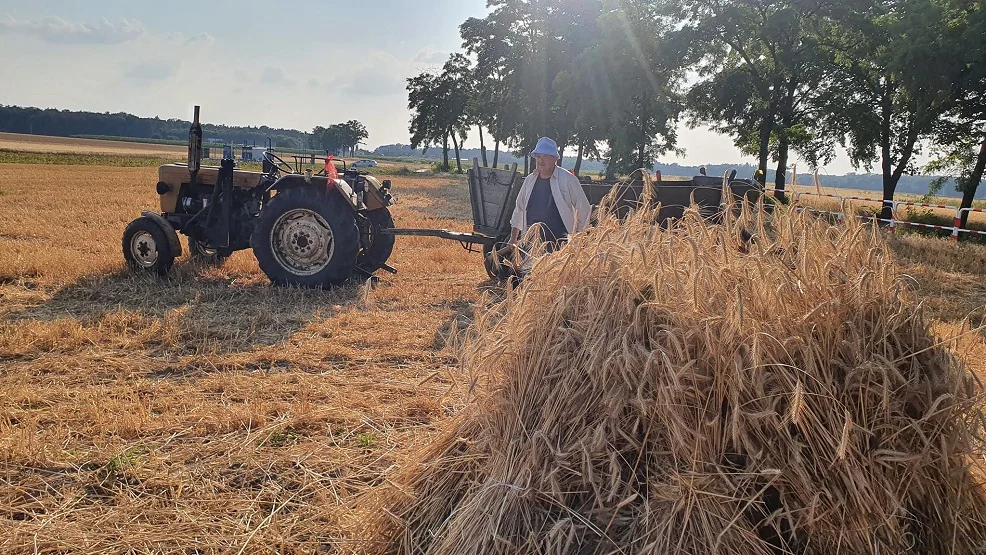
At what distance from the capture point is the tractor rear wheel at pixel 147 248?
7.32 metres

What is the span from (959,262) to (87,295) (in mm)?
12000

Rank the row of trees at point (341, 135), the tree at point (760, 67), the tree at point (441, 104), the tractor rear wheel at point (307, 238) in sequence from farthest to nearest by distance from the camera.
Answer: the row of trees at point (341, 135)
the tree at point (441, 104)
the tree at point (760, 67)
the tractor rear wheel at point (307, 238)

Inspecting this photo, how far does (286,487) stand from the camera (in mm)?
2959

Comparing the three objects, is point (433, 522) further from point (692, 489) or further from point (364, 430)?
point (364, 430)

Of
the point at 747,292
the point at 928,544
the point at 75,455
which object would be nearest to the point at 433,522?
the point at 747,292

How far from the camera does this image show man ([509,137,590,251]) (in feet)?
15.9

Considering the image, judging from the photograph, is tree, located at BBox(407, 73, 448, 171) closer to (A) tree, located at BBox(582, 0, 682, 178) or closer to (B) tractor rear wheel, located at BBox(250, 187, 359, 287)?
(A) tree, located at BBox(582, 0, 682, 178)

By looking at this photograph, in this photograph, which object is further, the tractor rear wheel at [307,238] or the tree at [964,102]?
the tree at [964,102]

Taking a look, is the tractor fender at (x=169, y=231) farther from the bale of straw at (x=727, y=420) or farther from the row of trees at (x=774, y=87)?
the row of trees at (x=774, y=87)

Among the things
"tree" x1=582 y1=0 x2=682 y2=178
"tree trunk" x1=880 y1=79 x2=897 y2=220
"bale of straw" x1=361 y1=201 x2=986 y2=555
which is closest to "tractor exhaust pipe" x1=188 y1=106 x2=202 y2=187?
"bale of straw" x1=361 y1=201 x2=986 y2=555

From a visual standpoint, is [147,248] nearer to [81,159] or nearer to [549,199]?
[549,199]

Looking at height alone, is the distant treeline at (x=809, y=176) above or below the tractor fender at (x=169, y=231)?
above

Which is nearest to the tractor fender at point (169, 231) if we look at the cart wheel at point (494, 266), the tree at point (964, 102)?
the cart wheel at point (494, 266)

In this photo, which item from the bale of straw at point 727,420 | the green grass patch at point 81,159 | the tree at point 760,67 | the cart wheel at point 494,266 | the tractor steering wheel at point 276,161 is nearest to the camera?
the bale of straw at point 727,420
